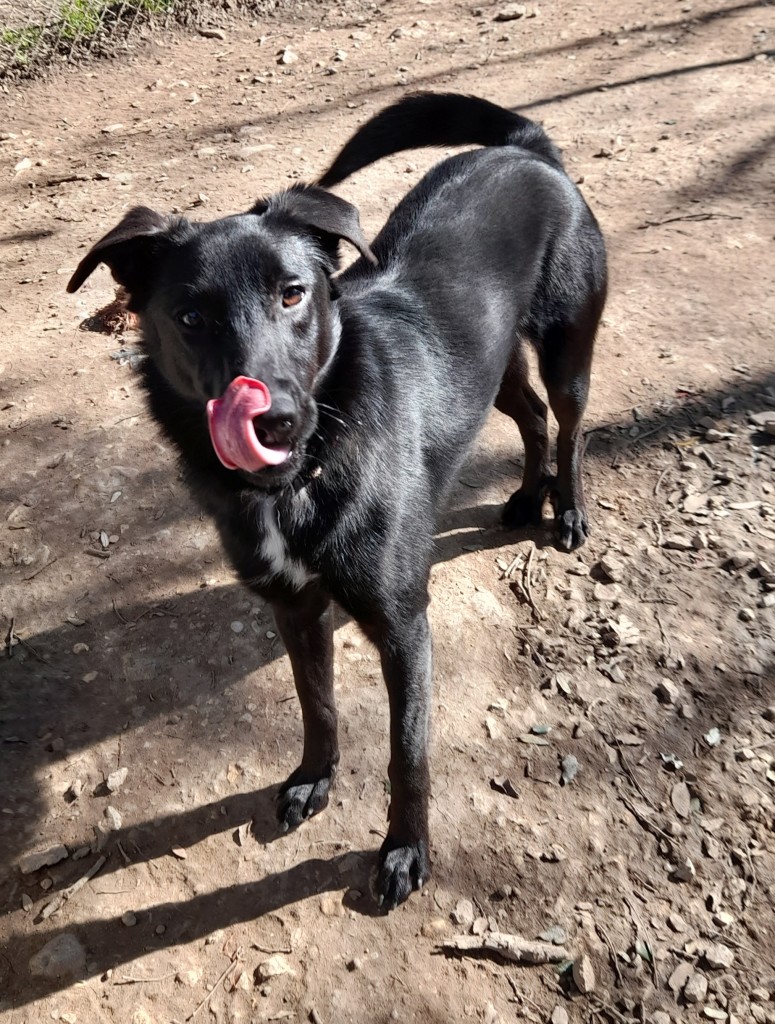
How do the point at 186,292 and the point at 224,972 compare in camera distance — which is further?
the point at 224,972

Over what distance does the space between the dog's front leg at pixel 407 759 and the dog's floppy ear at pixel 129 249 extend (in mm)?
1198

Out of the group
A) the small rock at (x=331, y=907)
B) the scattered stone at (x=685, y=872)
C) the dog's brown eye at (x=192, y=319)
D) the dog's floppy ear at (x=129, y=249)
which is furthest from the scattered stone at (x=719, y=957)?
the dog's floppy ear at (x=129, y=249)

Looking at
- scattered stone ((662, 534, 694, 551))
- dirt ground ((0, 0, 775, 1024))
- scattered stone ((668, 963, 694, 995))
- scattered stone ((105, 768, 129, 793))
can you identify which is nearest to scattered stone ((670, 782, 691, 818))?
dirt ground ((0, 0, 775, 1024))

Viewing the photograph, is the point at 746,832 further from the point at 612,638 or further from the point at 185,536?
the point at 185,536

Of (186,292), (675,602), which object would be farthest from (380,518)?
(675,602)

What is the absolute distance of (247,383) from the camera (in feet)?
6.09

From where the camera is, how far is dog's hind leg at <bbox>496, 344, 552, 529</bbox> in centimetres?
342

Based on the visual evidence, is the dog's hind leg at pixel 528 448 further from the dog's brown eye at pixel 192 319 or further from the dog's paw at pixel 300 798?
the dog's brown eye at pixel 192 319

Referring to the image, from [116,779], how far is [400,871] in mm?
999

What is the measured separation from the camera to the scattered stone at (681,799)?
8.21 ft

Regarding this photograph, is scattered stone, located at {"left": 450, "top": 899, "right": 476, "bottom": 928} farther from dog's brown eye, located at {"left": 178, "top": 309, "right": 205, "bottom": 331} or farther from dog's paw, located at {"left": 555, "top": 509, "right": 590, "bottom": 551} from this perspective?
dog's brown eye, located at {"left": 178, "top": 309, "right": 205, "bottom": 331}

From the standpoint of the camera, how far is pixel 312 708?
2.60 m

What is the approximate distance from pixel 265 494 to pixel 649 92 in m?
5.26

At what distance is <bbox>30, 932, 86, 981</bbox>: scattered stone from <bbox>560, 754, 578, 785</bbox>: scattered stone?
4.90ft
